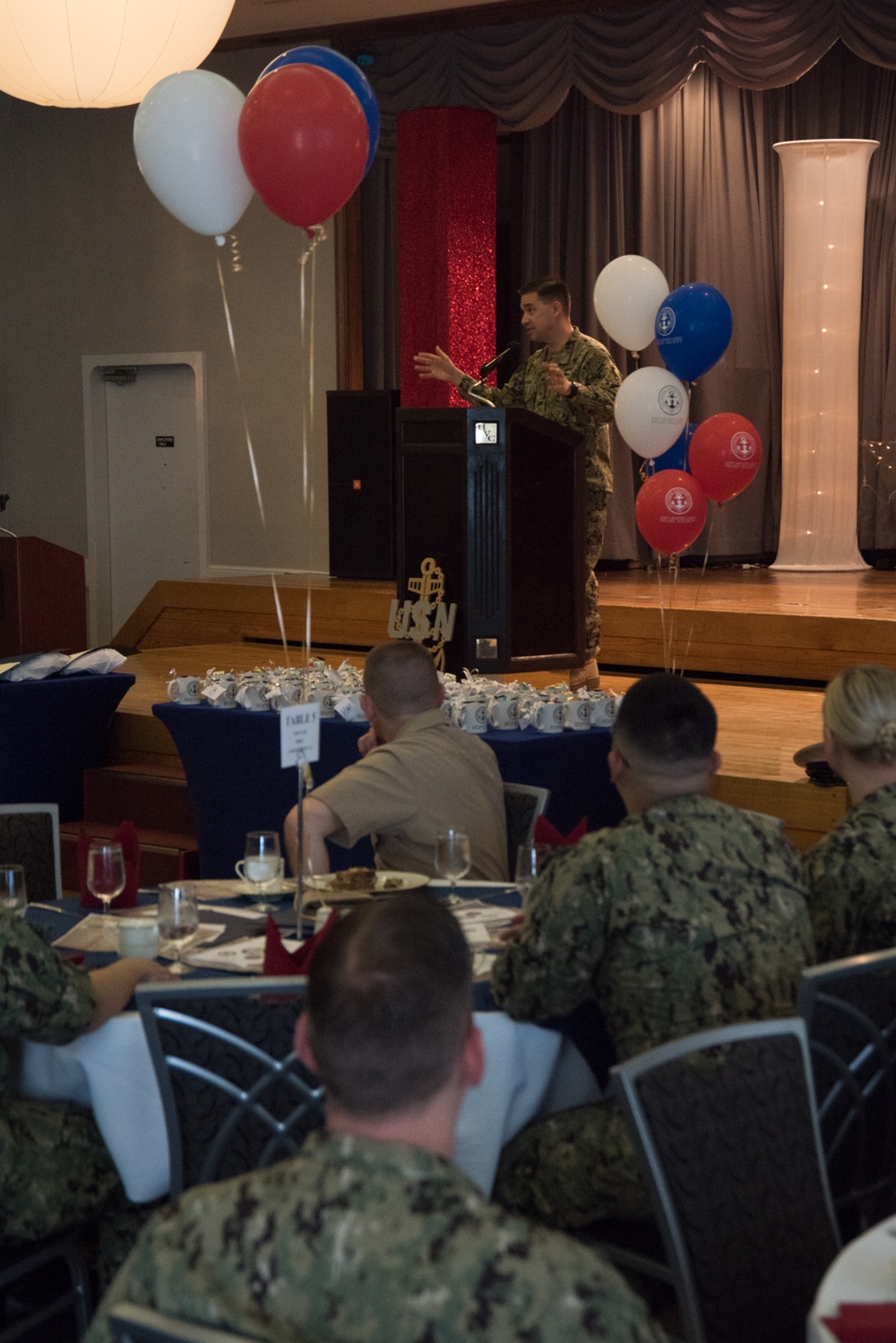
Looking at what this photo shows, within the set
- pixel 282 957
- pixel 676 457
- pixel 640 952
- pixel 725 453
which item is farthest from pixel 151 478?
pixel 640 952

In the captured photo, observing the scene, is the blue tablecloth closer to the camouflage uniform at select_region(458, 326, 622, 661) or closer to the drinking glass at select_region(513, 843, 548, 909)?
the camouflage uniform at select_region(458, 326, 622, 661)

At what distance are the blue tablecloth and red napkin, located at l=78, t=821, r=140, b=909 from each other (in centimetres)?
246

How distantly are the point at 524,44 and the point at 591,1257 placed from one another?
8133 mm

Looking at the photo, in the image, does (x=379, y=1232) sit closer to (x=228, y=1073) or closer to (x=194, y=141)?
(x=228, y=1073)

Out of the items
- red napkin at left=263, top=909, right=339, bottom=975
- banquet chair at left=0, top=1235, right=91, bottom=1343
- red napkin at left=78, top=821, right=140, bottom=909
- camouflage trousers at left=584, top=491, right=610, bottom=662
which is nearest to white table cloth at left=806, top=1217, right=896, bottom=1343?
red napkin at left=263, top=909, right=339, bottom=975

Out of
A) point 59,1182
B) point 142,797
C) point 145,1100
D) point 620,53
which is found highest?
point 620,53

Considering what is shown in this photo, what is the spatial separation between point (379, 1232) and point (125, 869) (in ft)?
6.27

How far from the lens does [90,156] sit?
10297 mm

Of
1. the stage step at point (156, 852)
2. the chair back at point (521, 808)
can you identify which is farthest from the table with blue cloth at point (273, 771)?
the chair back at point (521, 808)

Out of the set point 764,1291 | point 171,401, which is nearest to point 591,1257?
point 764,1291

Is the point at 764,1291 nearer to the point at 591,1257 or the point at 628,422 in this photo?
the point at 591,1257

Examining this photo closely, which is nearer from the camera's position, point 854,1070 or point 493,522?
point 854,1070

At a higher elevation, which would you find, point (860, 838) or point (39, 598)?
point (860, 838)

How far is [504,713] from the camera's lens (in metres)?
4.63
